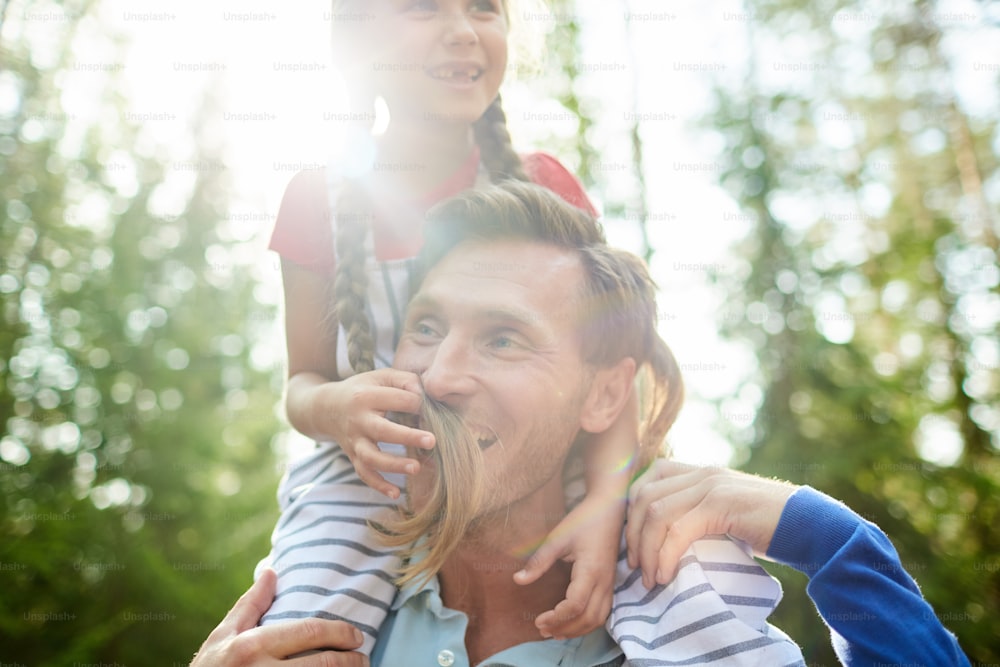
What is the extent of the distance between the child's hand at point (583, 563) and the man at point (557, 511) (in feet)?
0.23

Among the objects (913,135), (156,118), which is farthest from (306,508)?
(913,135)

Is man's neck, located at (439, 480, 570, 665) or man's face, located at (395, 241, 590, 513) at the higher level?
man's face, located at (395, 241, 590, 513)

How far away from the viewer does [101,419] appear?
23.9 ft

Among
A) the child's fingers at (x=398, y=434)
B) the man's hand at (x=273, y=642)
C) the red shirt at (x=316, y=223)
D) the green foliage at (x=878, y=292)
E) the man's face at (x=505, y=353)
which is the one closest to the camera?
the child's fingers at (x=398, y=434)

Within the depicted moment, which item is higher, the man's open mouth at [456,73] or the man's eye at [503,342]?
the man's open mouth at [456,73]

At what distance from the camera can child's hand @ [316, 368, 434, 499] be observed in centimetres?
173

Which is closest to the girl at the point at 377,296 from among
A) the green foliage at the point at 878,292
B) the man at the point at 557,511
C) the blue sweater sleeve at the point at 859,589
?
the man at the point at 557,511

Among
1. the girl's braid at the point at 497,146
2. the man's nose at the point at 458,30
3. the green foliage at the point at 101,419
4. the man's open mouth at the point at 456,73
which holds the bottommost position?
the green foliage at the point at 101,419

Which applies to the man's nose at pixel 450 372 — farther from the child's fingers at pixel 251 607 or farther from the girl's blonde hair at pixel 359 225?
the child's fingers at pixel 251 607

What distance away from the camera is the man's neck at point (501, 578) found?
2.20 metres

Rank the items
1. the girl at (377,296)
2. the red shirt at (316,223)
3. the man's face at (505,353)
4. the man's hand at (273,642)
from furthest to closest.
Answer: the red shirt at (316,223) < the man's face at (505,353) < the girl at (377,296) < the man's hand at (273,642)

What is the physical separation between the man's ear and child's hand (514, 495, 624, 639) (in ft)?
0.82

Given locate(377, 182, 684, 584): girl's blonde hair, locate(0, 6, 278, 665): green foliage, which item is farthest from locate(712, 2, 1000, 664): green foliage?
locate(0, 6, 278, 665): green foliage

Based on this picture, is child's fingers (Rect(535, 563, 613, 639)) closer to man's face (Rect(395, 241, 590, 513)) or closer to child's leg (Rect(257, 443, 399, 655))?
man's face (Rect(395, 241, 590, 513))
